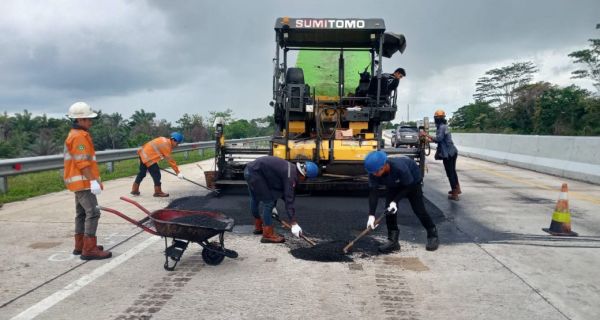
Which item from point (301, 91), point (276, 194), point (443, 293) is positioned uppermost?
point (301, 91)

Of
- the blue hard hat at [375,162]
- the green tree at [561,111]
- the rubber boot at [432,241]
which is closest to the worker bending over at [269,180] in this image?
the blue hard hat at [375,162]

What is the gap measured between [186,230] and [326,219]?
2.84 metres

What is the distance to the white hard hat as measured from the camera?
500 cm

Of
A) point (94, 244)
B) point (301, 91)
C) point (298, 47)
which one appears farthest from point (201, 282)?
point (298, 47)

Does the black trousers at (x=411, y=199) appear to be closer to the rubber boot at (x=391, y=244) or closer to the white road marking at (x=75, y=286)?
the rubber boot at (x=391, y=244)

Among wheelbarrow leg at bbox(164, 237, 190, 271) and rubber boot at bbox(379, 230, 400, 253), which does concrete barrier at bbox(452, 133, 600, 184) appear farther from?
wheelbarrow leg at bbox(164, 237, 190, 271)

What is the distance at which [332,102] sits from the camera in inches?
Answer: 375

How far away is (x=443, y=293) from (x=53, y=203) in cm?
706

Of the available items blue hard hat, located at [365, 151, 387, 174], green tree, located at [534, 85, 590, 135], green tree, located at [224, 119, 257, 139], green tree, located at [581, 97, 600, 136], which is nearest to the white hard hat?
blue hard hat, located at [365, 151, 387, 174]

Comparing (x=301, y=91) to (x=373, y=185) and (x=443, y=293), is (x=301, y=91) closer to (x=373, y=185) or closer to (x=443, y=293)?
(x=373, y=185)

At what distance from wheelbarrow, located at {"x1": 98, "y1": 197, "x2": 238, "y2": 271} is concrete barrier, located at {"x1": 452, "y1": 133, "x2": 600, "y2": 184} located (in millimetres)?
10160

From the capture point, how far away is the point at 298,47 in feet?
31.5

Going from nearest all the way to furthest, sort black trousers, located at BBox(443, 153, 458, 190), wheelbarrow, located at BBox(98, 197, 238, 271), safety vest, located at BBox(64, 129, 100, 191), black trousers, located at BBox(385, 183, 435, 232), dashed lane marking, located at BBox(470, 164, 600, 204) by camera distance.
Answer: wheelbarrow, located at BBox(98, 197, 238, 271) → safety vest, located at BBox(64, 129, 100, 191) → black trousers, located at BBox(385, 183, 435, 232) → black trousers, located at BBox(443, 153, 458, 190) → dashed lane marking, located at BBox(470, 164, 600, 204)

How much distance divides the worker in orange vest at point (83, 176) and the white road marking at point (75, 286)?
8.1 inches
